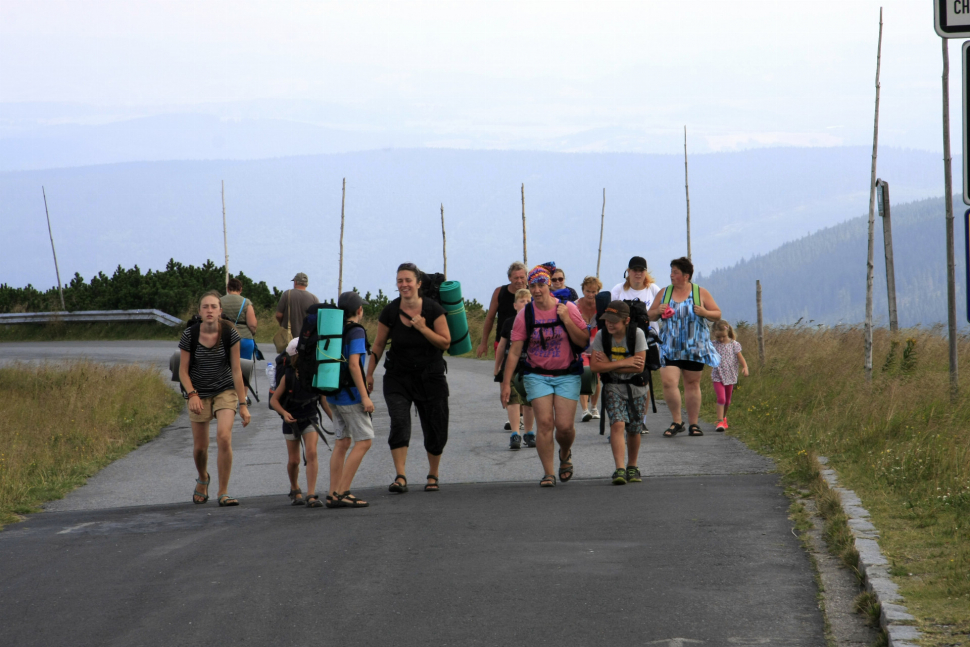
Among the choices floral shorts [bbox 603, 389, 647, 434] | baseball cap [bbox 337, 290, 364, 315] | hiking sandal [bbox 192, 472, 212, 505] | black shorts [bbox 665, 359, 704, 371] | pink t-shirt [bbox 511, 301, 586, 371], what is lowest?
hiking sandal [bbox 192, 472, 212, 505]

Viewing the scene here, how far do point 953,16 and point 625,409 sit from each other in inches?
177

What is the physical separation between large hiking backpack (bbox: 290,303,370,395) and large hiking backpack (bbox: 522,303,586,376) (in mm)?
1434

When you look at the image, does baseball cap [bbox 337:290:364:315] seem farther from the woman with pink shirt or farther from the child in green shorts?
the child in green shorts

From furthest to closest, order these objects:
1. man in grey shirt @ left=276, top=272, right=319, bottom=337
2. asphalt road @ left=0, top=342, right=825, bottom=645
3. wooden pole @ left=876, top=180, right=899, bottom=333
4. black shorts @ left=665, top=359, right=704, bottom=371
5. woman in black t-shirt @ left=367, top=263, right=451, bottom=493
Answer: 1. wooden pole @ left=876, top=180, right=899, bottom=333
2. man in grey shirt @ left=276, top=272, right=319, bottom=337
3. black shorts @ left=665, top=359, right=704, bottom=371
4. woman in black t-shirt @ left=367, top=263, right=451, bottom=493
5. asphalt road @ left=0, top=342, right=825, bottom=645

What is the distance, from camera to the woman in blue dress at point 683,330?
37.4ft

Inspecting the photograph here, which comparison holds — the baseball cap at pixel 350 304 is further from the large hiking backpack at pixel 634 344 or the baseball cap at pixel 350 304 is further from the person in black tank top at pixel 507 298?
the person in black tank top at pixel 507 298

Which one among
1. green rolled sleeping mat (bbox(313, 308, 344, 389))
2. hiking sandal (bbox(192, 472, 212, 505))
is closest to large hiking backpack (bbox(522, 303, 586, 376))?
green rolled sleeping mat (bbox(313, 308, 344, 389))

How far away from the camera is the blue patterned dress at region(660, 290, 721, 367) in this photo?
11477 millimetres

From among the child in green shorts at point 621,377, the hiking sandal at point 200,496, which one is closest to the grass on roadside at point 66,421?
the hiking sandal at point 200,496

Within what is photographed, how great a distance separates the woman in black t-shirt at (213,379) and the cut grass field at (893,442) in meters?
4.60

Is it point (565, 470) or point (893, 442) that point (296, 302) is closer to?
point (565, 470)

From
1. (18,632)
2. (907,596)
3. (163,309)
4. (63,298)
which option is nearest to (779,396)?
(907,596)

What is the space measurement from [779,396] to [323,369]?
23.3 feet

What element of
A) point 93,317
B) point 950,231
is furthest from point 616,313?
point 93,317
